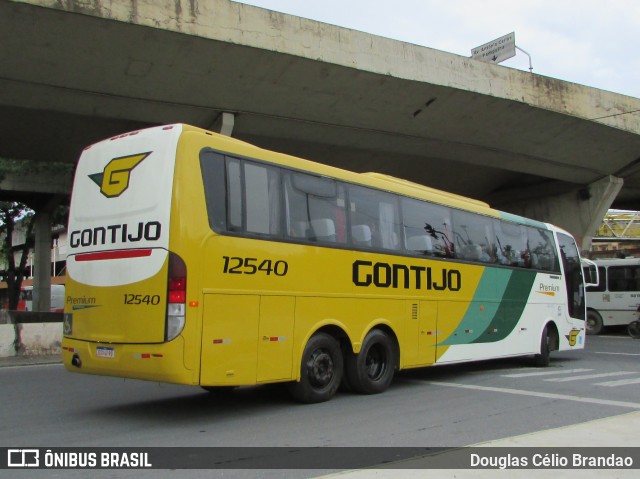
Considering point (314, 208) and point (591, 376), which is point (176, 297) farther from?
point (591, 376)

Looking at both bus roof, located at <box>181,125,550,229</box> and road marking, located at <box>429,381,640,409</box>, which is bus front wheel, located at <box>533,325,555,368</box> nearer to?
bus roof, located at <box>181,125,550,229</box>

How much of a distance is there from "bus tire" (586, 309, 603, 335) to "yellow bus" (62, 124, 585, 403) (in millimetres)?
17112

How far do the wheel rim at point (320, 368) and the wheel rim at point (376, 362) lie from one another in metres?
0.99

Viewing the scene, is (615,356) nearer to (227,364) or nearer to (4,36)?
(227,364)

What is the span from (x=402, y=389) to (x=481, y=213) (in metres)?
3.91

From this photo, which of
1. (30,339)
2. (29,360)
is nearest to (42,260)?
(30,339)

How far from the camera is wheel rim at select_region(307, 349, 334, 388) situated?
8.20m

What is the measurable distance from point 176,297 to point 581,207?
24444mm

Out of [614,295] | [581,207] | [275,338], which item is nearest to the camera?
[275,338]

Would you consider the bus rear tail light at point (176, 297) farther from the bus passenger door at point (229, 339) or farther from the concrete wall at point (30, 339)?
the concrete wall at point (30, 339)

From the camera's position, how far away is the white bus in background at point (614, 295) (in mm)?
23938

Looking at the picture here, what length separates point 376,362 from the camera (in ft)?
30.9

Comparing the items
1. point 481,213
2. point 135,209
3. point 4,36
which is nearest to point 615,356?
point 481,213

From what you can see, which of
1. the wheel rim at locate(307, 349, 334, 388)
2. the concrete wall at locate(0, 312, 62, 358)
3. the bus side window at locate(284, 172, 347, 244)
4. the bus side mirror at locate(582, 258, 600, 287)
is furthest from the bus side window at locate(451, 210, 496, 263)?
the concrete wall at locate(0, 312, 62, 358)
